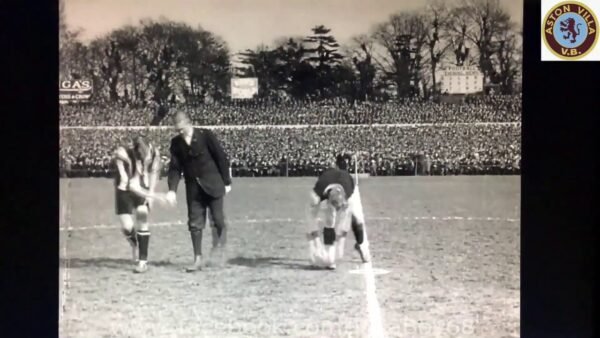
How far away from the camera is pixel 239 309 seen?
2723 mm

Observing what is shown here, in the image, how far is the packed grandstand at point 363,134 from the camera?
2.74m

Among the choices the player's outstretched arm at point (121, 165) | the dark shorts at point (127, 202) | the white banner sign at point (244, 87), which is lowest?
the dark shorts at point (127, 202)

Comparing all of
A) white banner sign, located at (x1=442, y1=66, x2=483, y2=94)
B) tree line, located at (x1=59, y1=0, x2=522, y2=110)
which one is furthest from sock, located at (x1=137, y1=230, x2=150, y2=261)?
white banner sign, located at (x1=442, y1=66, x2=483, y2=94)

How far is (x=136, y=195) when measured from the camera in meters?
2.74

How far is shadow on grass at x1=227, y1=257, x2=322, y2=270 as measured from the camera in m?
2.75

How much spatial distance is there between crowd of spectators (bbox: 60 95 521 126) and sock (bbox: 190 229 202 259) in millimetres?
418

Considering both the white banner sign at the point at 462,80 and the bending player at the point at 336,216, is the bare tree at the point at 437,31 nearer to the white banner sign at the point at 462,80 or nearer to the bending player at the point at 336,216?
the white banner sign at the point at 462,80

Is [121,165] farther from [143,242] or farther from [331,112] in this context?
[331,112]

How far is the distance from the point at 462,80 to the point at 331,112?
518 millimetres

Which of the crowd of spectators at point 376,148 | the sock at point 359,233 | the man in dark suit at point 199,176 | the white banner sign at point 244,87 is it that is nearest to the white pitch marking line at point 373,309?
the sock at point 359,233

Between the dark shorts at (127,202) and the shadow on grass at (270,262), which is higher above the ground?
the dark shorts at (127,202)

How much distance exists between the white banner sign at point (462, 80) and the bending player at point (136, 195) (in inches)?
44.7
